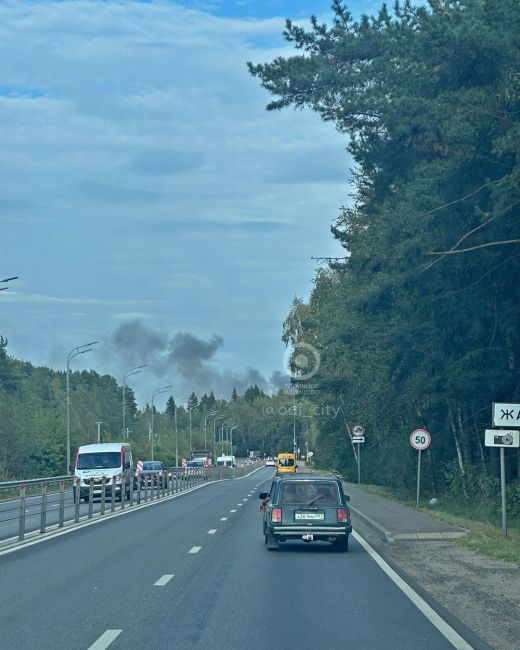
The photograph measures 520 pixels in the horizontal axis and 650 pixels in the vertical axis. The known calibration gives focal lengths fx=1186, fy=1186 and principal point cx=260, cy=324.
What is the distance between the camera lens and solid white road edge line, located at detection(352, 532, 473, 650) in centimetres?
1127

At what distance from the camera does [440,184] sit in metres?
31.5

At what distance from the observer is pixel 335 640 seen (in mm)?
11273

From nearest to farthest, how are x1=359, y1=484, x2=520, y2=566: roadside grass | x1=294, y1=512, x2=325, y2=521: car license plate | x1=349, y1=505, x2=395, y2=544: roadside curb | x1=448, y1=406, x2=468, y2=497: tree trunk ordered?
x1=359, y1=484, x2=520, y2=566: roadside grass
x1=294, y1=512, x2=325, y2=521: car license plate
x1=349, y1=505, x2=395, y2=544: roadside curb
x1=448, y1=406, x2=468, y2=497: tree trunk

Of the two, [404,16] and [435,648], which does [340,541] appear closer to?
[435,648]

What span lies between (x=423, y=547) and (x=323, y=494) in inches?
93.2

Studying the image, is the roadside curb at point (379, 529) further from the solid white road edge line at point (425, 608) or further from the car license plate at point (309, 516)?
the solid white road edge line at point (425, 608)

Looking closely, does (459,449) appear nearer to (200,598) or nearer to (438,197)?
(438,197)

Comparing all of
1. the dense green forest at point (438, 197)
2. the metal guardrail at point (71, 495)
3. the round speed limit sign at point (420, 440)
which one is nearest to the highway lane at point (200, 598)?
the metal guardrail at point (71, 495)

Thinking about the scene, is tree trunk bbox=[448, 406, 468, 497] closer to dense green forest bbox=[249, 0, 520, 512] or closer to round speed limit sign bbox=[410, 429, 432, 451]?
dense green forest bbox=[249, 0, 520, 512]

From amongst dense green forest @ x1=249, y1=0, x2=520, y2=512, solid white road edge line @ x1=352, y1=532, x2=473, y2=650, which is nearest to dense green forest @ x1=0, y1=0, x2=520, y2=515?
dense green forest @ x1=249, y1=0, x2=520, y2=512

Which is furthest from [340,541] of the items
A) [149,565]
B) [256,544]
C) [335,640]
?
[335,640]

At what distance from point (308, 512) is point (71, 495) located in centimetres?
3815

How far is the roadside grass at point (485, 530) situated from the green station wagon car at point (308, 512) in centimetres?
256

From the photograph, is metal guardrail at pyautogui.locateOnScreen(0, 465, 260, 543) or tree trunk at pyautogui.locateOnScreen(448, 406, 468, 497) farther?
tree trunk at pyautogui.locateOnScreen(448, 406, 468, 497)
